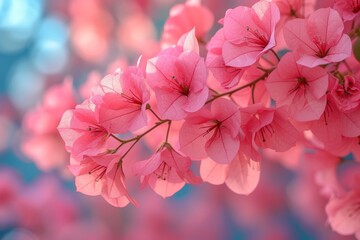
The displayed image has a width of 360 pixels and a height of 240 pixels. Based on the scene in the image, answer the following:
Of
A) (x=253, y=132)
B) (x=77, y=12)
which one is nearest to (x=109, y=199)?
(x=253, y=132)

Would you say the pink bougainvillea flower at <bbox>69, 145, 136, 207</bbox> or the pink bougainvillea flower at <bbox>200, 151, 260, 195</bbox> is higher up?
the pink bougainvillea flower at <bbox>69, 145, 136, 207</bbox>

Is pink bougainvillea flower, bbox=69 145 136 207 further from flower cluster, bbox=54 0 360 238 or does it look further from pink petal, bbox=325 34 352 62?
pink petal, bbox=325 34 352 62

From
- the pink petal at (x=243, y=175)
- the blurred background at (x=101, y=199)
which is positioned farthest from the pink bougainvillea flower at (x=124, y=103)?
the blurred background at (x=101, y=199)

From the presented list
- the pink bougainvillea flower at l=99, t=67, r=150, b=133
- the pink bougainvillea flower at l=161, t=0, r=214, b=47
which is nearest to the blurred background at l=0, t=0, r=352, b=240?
the pink bougainvillea flower at l=161, t=0, r=214, b=47

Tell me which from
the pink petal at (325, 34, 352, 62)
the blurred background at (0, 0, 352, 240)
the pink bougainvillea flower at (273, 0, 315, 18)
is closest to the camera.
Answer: the pink petal at (325, 34, 352, 62)

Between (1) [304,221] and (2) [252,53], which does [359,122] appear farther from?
(1) [304,221]

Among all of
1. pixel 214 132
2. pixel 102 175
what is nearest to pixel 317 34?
pixel 214 132
